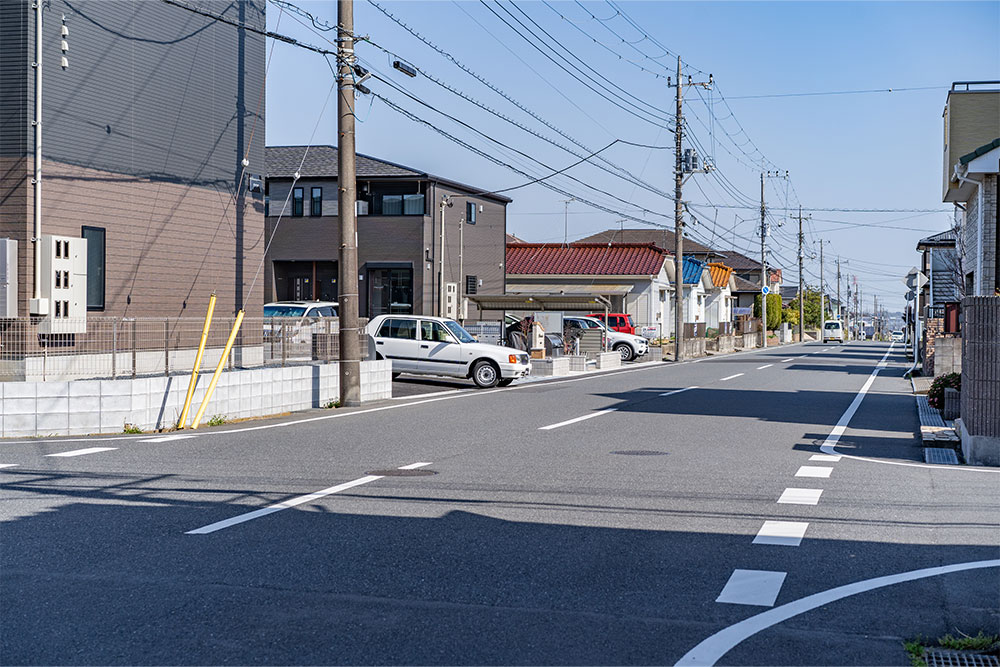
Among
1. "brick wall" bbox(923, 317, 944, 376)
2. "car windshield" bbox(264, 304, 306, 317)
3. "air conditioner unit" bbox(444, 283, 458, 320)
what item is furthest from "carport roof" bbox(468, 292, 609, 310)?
"brick wall" bbox(923, 317, 944, 376)

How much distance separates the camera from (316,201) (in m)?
45.1

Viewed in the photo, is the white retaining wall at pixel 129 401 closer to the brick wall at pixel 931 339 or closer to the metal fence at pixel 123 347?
the metal fence at pixel 123 347

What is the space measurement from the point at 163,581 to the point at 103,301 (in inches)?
573

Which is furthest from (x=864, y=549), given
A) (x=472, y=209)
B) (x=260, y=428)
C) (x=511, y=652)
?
(x=472, y=209)

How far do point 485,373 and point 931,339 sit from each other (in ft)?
50.4

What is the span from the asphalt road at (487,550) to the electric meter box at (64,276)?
5367 mm

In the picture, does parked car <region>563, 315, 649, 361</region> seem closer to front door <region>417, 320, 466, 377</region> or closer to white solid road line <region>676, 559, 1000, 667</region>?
front door <region>417, 320, 466, 377</region>

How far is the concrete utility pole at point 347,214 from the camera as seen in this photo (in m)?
17.9

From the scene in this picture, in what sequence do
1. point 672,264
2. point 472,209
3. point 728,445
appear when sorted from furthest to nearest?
point 672,264
point 472,209
point 728,445

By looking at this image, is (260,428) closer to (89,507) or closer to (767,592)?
(89,507)

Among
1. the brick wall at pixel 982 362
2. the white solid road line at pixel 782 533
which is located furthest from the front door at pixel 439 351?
the white solid road line at pixel 782 533

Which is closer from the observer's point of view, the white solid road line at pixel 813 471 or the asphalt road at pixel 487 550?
the asphalt road at pixel 487 550

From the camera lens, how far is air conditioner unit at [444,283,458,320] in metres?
45.9

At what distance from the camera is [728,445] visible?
12688 millimetres
